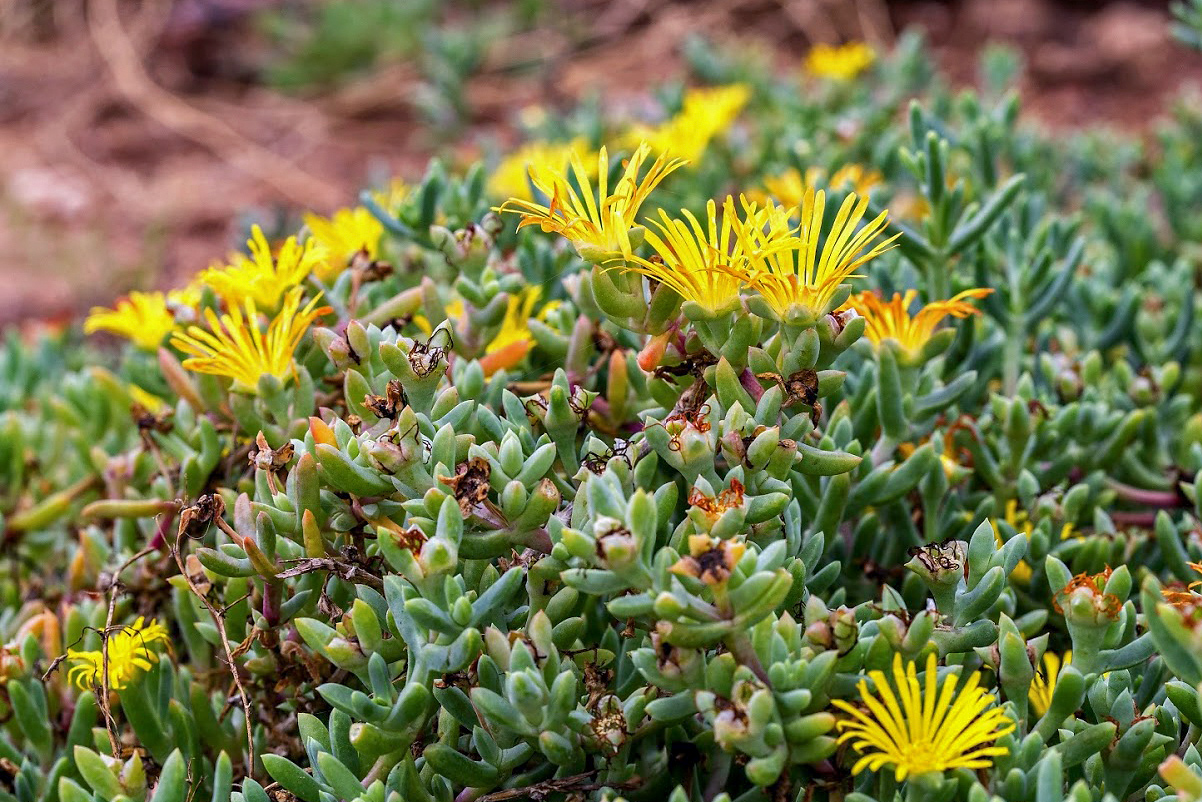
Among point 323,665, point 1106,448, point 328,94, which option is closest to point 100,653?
point 323,665

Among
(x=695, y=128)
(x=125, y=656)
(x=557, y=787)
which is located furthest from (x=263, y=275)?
(x=695, y=128)

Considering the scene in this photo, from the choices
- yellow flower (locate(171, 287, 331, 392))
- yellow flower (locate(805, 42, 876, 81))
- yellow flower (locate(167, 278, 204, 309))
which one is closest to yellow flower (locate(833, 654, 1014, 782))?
yellow flower (locate(171, 287, 331, 392))

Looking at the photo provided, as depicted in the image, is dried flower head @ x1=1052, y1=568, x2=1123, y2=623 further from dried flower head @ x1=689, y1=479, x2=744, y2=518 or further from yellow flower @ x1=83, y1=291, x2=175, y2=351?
yellow flower @ x1=83, y1=291, x2=175, y2=351

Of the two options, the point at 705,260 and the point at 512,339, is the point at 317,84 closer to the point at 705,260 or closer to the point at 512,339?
the point at 512,339

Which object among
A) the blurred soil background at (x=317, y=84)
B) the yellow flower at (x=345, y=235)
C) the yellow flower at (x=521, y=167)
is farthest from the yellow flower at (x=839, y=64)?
the yellow flower at (x=345, y=235)

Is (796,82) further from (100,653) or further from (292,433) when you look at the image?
(100,653)

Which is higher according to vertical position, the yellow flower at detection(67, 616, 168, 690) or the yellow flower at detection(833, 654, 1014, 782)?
the yellow flower at detection(67, 616, 168, 690)

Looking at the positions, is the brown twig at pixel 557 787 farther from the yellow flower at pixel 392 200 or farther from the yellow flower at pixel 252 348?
the yellow flower at pixel 392 200
